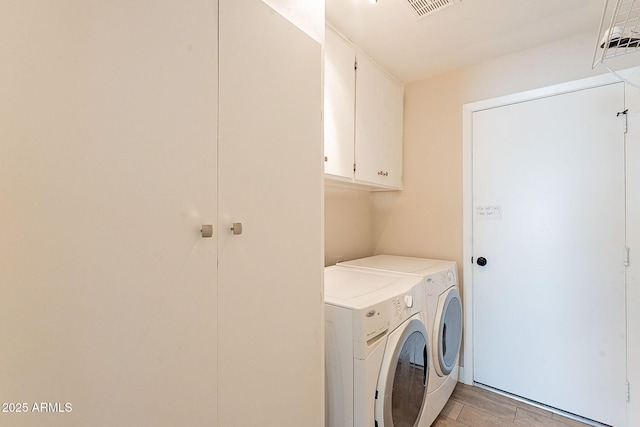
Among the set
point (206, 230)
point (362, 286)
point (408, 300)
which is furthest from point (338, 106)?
point (206, 230)

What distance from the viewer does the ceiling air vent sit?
157 centimetres

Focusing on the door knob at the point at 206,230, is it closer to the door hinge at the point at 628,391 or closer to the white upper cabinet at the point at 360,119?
the white upper cabinet at the point at 360,119

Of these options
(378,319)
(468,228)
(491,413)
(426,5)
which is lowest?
(491,413)

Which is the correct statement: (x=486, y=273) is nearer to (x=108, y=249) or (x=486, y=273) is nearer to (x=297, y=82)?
(x=297, y=82)

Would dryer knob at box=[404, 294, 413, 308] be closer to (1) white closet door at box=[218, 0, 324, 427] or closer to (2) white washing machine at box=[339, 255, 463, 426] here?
(2) white washing machine at box=[339, 255, 463, 426]

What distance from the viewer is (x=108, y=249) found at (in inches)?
23.5

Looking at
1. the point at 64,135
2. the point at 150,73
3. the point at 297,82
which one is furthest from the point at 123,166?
the point at 297,82

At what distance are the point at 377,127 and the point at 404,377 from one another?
5.58 feet

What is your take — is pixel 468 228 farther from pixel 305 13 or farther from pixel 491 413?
pixel 305 13

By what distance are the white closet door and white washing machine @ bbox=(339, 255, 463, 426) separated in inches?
33.2

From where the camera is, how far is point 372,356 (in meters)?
1.13

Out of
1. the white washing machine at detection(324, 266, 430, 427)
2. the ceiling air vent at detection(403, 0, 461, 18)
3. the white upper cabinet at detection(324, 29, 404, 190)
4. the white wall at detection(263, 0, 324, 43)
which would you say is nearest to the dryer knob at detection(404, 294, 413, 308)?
the white washing machine at detection(324, 266, 430, 427)

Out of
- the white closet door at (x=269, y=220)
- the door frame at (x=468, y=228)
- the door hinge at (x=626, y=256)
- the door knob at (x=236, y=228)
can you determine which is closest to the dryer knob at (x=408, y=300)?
the white closet door at (x=269, y=220)

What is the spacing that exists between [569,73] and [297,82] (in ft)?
6.64
